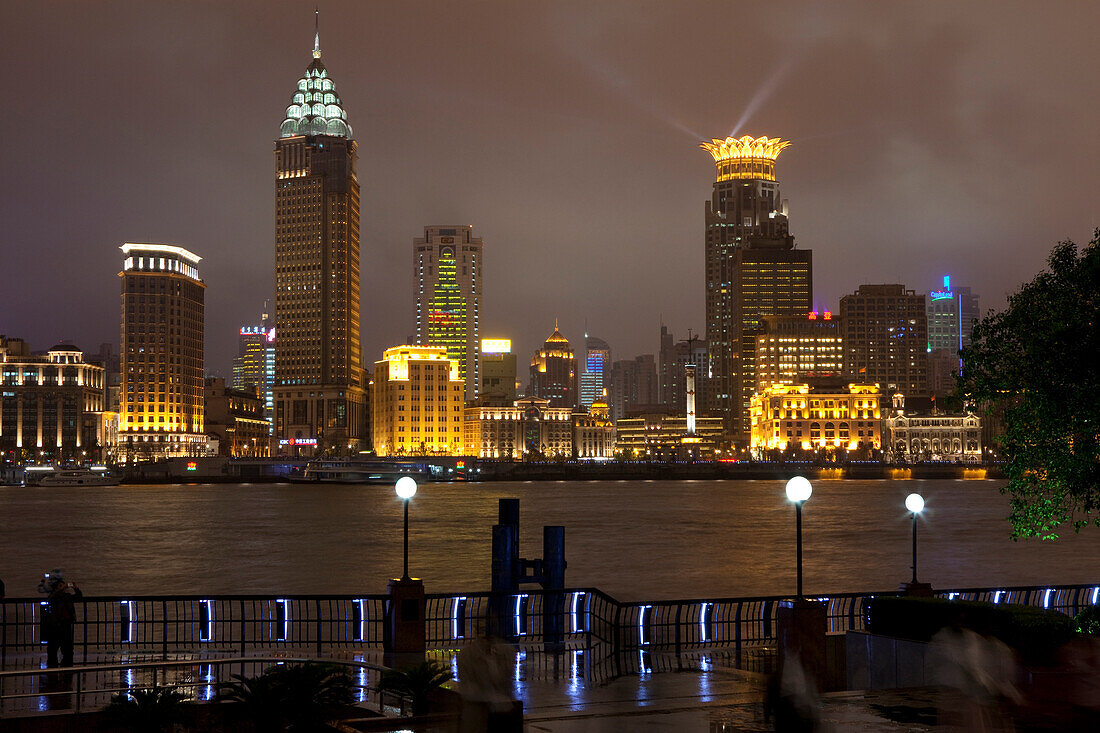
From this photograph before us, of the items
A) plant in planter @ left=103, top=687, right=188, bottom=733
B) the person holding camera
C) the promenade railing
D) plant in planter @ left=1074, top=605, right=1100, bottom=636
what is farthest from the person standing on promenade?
plant in planter @ left=1074, top=605, right=1100, bottom=636

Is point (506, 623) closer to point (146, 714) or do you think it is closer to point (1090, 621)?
point (1090, 621)

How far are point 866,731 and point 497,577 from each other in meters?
15.2

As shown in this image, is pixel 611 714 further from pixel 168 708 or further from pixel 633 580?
pixel 633 580

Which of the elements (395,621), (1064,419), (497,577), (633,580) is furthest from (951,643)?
(633,580)

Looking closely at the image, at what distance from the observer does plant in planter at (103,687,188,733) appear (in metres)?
14.6

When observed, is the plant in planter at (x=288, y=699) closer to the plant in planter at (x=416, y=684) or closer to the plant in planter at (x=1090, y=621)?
the plant in planter at (x=416, y=684)

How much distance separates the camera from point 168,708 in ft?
48.6

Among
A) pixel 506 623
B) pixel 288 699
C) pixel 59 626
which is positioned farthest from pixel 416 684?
pixel 506 623

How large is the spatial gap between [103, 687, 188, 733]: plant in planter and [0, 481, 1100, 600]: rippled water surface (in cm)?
4239

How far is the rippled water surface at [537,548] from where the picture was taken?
64.1 metres

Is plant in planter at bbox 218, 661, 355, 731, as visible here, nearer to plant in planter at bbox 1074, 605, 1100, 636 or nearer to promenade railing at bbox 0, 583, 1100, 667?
promenade railing at bbox 0, 583, 1100, 667

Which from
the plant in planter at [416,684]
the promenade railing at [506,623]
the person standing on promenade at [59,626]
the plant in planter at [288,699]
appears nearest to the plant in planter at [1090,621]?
the promenade railing at [506,623]

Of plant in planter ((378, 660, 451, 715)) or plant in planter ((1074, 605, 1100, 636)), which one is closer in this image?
plant in planter ((378, 660, 451, 715))

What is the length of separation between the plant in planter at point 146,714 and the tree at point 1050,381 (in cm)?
1788
